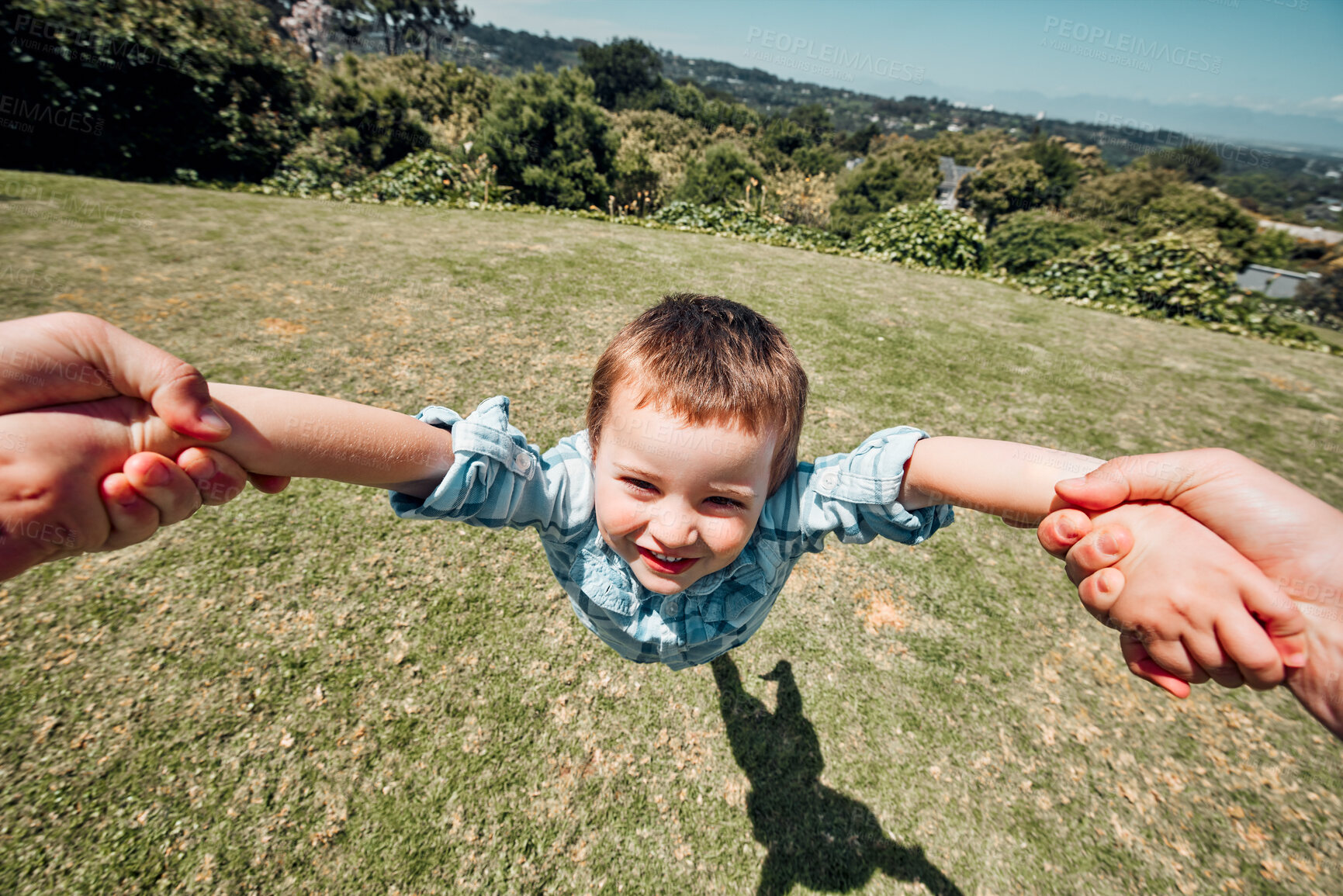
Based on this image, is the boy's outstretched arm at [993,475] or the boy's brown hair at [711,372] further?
the boy's brown hair at [711,372]

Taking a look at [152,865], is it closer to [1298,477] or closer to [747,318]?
[747,318]

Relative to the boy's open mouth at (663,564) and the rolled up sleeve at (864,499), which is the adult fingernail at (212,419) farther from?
the rolled up sleeve at (864,499)

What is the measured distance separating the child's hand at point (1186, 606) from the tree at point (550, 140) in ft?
50.4

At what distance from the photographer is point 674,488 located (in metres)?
1.34

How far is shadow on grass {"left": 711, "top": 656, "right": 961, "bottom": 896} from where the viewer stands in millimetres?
2283

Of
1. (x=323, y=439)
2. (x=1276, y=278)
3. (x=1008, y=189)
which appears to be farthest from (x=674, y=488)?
(x=1276, y=278)

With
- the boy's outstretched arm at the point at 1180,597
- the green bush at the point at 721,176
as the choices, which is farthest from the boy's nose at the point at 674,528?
the green bush at the point at 721,176

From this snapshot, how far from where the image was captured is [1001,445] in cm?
131

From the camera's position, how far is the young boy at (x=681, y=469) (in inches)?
41.2

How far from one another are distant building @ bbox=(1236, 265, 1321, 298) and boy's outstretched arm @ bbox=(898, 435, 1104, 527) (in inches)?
2197

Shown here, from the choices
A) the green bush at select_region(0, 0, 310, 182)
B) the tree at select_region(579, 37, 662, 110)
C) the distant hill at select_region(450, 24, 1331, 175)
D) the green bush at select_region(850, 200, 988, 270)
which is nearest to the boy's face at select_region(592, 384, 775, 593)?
the green bush at select_region(850, 200, 988, 270)

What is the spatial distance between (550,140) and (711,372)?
54.6 feet

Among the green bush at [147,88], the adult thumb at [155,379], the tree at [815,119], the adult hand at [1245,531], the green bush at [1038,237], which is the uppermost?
the tree at [815,119]

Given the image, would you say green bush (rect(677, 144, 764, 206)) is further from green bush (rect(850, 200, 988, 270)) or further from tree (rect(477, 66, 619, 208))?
green bush (rect(850, 200, 988, 270))
